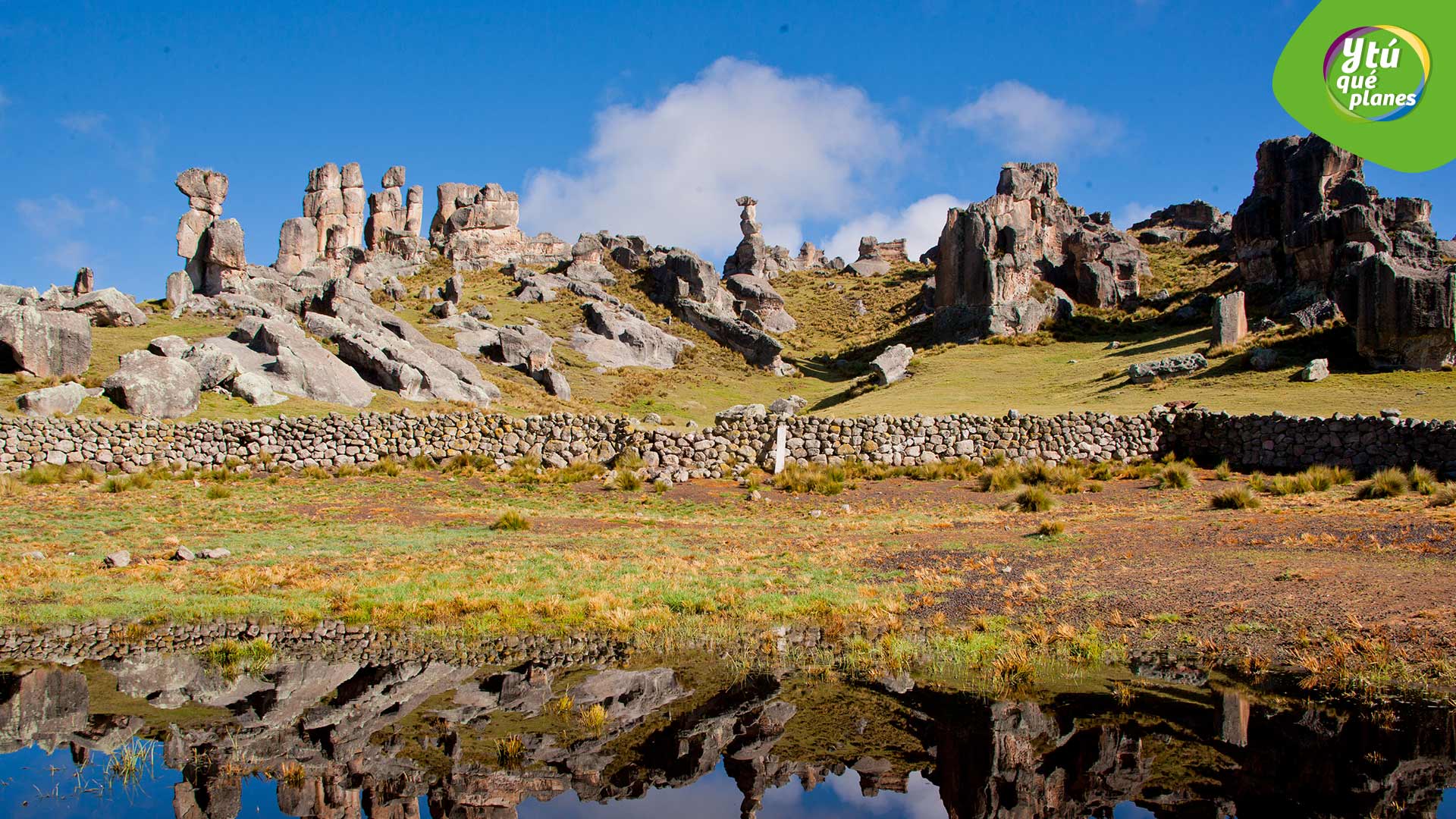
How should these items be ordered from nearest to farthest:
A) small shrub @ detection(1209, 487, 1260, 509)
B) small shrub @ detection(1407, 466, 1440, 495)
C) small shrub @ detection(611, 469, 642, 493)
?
1. small shrub @ detection(1209, 487, 1260, 509)
2. small shrub @ detection(1407, 466, 1440, 495)
3. small shrub @ detection(611, 469, 642, 493)

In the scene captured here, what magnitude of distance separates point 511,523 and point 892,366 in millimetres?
29873

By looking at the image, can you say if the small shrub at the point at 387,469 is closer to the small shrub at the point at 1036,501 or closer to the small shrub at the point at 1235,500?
the small shrub at the point at 1036,501

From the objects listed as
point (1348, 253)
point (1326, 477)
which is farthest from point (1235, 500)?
point (1348, 253)

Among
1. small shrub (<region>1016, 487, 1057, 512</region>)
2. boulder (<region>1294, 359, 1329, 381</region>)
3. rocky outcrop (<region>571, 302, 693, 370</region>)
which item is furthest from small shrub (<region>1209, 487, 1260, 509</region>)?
rocky outcrop (<region>571, 302, 693, 370</region>)

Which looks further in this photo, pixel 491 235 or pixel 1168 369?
pixel 491 235

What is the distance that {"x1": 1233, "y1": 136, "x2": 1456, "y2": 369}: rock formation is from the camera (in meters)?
29.8

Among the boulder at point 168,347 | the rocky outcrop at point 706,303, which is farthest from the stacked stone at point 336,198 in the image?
the boulder at point 168,347

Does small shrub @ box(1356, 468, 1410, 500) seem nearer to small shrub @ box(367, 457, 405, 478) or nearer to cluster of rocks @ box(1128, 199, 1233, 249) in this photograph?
small shrub @ box(367, 457, 405, 478)

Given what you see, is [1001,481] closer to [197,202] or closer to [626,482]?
[626,482]

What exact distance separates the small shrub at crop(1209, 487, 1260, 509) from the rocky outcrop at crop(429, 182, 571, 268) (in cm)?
7012

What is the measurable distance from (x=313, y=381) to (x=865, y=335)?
44.1 meters

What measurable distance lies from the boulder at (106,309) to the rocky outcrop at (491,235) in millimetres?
42156

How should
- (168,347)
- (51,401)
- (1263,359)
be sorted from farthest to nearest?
(1263,359)
(168,347)
(51,401)

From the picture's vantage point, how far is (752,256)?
Result: 85.4 metres
